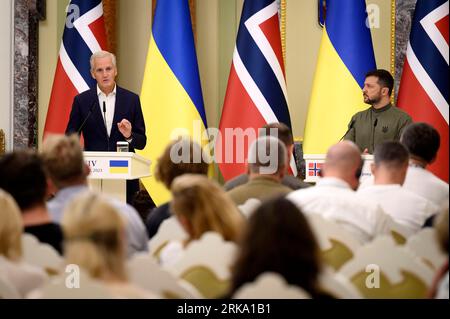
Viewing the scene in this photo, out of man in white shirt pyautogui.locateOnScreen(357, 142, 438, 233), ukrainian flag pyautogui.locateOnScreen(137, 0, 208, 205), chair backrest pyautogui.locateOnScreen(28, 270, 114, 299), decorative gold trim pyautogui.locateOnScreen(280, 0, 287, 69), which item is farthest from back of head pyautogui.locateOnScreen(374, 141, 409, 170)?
decorative gold trim pyautogui.locateOnScreen(280, 0, 287, 69)

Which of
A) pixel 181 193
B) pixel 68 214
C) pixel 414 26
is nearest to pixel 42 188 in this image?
pixel 181 193

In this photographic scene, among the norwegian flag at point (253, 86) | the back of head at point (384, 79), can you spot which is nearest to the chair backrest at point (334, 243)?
the back of head at point (384, 79)

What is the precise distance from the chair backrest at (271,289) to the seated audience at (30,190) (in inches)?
43.4

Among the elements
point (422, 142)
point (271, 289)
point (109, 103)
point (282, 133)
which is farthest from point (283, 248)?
point (109, 103)

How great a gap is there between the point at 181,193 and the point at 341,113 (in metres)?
4.46

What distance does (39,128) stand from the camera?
26.6 ft

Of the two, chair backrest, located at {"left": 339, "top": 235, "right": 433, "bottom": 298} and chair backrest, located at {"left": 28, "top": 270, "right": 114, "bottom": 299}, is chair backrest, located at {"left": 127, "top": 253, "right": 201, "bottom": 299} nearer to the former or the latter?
chair backrest, located at {"left": 28, "top": 270, "right": 114, "bottom": 299}

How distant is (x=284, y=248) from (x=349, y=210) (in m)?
1.41

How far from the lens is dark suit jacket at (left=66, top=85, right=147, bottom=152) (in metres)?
6.26

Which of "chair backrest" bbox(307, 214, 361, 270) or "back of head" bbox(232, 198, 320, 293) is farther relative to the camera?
"chair backrest" bbox(307, 214, 361, 270)

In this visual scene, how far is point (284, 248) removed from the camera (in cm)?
216

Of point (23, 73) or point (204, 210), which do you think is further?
point (23, 73)

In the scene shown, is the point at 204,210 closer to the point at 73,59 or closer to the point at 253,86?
the point at 253,86
